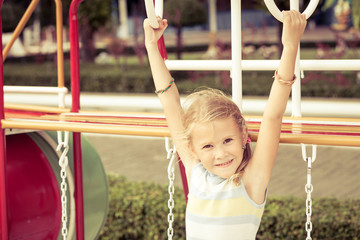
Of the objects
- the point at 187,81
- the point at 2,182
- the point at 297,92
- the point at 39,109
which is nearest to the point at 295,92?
the point at 297,92

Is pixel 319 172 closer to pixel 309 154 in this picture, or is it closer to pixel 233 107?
pixel 309 154

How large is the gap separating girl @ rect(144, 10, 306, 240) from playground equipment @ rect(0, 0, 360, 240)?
12cm

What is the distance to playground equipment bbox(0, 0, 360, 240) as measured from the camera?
2.23 meters

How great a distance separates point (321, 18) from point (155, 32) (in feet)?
103

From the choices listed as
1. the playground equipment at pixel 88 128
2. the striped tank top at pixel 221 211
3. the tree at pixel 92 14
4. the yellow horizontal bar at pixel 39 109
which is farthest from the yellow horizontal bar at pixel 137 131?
the tree at pixel 92 14

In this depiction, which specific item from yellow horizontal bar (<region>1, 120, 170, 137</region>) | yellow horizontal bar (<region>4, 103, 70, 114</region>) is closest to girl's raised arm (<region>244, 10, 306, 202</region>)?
yellow horizontal bar (<region>1, 120, 170, 137</region>)

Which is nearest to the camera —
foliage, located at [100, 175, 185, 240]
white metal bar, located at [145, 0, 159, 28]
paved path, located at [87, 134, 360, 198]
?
white metal bar, located at [145, 0, 159, 28]

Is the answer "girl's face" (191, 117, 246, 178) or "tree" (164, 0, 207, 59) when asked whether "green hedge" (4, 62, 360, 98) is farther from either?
"girl's face" (191, 117, 246, 178)

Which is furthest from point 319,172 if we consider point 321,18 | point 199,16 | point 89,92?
point 321,18

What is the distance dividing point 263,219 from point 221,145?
2.20 metres

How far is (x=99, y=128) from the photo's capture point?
2.43 m

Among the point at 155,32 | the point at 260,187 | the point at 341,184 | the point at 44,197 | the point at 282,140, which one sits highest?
the point at 155,32

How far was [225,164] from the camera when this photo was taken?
1.99 meters

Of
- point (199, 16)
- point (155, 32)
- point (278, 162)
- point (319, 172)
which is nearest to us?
point (155, 32)
